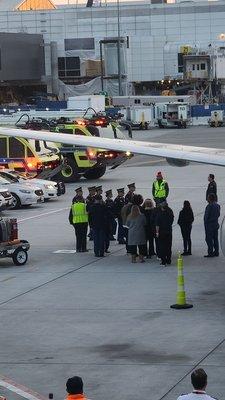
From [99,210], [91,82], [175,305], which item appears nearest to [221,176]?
[99,210]

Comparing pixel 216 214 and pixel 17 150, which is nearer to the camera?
pixel 216 214

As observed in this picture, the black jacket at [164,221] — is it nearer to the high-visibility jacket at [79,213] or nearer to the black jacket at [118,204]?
the high-visibility jacket at [79,213]

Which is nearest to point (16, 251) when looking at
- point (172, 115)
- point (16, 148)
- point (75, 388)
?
point (75, 388)

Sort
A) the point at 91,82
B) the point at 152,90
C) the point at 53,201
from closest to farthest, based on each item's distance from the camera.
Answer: the point at 53,201
the point at 91,82
the point at 152,90

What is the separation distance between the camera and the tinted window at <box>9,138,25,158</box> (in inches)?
1820

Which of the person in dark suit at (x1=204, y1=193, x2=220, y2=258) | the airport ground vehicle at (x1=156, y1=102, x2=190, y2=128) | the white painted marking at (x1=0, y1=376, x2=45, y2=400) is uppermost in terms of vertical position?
the person in dark suit at (x1=204, y1=193, x2=220, y2=258)

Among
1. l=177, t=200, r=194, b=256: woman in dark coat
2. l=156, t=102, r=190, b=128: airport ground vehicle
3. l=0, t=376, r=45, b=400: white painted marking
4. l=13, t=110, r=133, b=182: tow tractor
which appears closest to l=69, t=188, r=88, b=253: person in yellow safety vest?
l=177, t=200, r=194, b=256: woman in dark coat

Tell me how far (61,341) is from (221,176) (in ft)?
97.2

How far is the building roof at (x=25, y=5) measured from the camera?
464ft

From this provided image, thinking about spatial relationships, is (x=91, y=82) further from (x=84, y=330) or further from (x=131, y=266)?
(x=84, y=330)

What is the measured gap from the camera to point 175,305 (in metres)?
21.6

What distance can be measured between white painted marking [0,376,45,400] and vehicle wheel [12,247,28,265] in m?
10.1

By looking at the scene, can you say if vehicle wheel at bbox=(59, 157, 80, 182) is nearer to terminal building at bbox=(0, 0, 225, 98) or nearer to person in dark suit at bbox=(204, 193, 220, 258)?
person in dark suit at bbox=(204, 193, 220, 258)

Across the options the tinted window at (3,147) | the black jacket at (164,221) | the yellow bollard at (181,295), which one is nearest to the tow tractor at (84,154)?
the tinted window at (3,147)
